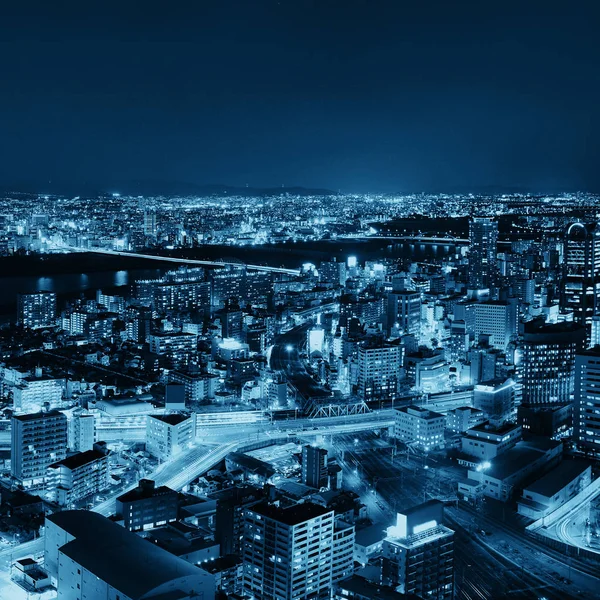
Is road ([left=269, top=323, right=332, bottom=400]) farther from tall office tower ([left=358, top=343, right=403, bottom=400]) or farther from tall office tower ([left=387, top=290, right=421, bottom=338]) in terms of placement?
tall office tower ([left=387, top=290, right=421, bottom=338])

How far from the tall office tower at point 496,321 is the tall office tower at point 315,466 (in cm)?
574

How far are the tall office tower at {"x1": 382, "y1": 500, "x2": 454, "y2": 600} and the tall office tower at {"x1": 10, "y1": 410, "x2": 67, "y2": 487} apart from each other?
3.42 meters

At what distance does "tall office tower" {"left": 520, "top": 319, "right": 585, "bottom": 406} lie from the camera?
8.64 metres

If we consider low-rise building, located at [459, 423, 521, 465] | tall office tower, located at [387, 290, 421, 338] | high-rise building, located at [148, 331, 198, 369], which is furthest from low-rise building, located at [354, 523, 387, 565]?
tall office tower, located at [387, 290, 421, 338]

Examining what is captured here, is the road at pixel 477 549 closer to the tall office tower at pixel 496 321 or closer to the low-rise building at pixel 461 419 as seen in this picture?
the low-rise building at pixel 461 419

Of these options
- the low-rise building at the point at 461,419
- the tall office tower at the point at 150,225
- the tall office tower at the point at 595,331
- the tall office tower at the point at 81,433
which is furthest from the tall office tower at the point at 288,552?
the tall office tower at the point at 150,225

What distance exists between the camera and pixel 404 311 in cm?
1284

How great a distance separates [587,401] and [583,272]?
4830mm

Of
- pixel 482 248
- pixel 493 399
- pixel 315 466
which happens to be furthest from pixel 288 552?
pixel 482 248

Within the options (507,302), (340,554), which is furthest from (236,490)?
(507,302)

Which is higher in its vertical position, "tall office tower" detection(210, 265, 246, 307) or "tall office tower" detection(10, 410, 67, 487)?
"tall office tower" detection(210, 265, 246, 307)

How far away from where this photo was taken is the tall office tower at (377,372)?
944cm

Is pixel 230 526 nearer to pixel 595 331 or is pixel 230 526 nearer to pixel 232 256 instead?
pixel 595 331

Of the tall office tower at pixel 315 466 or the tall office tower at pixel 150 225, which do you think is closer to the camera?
the tall office tower at pixel 315 466
